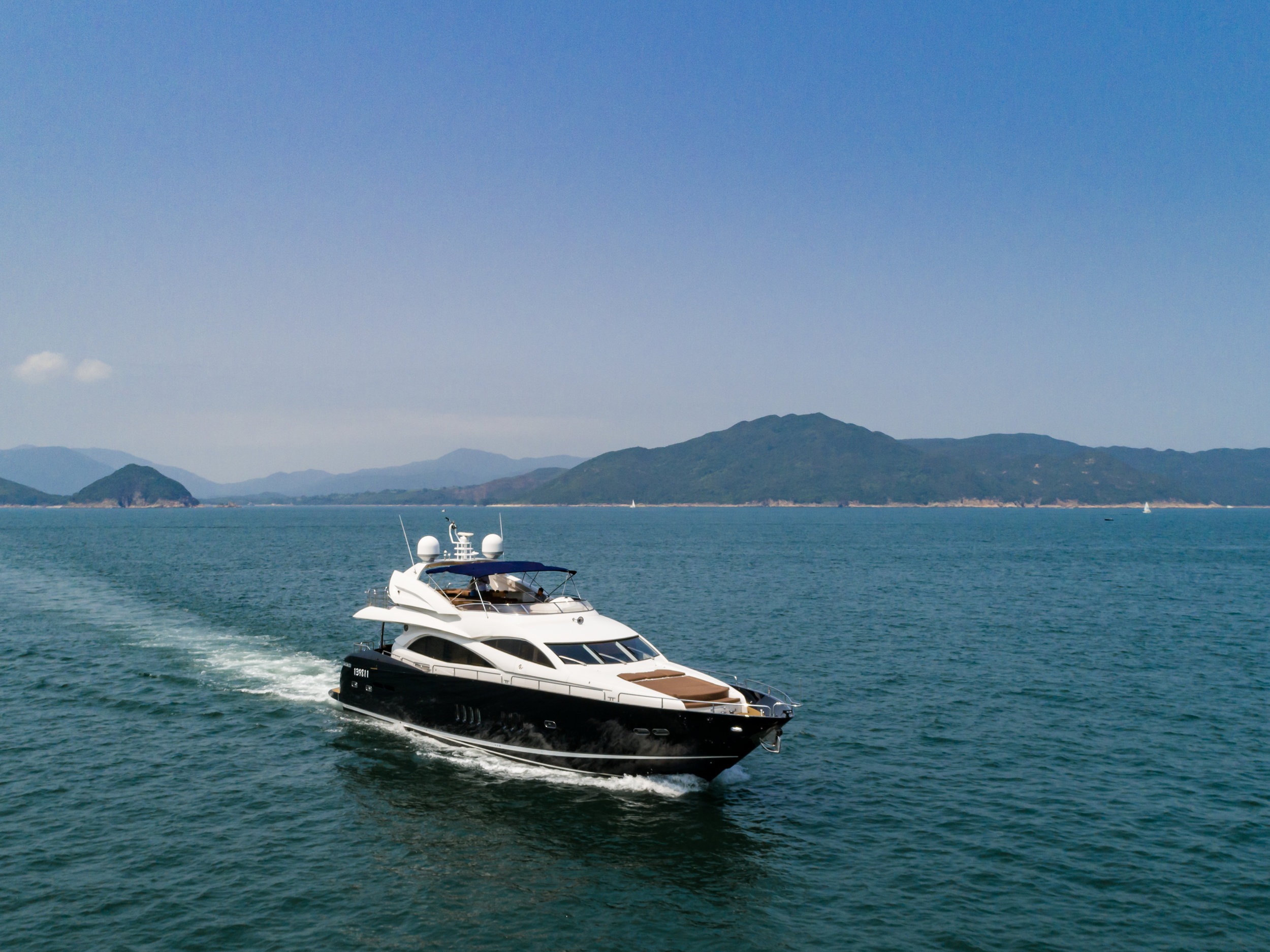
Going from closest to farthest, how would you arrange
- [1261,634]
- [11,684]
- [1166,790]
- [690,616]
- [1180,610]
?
[1166,790] → [11,684] → [1261,634] → [690,616] → [1180,610]

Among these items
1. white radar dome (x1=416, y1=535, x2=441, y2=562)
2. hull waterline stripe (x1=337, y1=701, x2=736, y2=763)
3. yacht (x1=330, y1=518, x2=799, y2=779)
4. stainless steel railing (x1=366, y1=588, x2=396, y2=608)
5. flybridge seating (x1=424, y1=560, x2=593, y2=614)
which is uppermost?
white radar dome (x1=416, y1=535, x2=441, y2=562)

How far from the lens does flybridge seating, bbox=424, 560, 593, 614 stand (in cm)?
2391

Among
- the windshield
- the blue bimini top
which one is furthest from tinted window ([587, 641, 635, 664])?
the blue bimini top

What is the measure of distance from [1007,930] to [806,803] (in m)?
5.93

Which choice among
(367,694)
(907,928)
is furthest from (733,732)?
(367,694)

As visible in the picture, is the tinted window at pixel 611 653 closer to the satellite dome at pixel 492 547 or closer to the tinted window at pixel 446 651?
the tinted window at pixel 446 651

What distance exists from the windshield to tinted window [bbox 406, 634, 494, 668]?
7.62 ft

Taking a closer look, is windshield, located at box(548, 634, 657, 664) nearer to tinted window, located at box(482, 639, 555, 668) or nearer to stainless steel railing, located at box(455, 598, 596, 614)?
tinted window, located at box(482, 639, 555, 668)

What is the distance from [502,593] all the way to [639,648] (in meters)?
4.95

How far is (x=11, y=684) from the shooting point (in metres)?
28.8

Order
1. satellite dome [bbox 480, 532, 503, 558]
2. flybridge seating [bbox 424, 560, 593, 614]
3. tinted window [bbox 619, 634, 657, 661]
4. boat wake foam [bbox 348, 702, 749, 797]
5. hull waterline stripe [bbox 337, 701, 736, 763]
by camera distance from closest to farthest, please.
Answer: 1. hull waterline stripe [bbox 337, 701, 736, 763]
2. boat wake foam [bbox 348, 702, 749, 797]
3. tinted window [bbox 619, 634, 657, 661]
4. flybridge seating [bbox 424, 560, 593, 614]
5. satellite dome [bbox 480, 532, 503, 558]

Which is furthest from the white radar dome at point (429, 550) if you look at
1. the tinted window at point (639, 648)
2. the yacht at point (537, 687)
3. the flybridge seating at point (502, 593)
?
the tinted window at point (639, 648)

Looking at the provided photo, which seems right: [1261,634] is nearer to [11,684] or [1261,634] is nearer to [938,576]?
[938,576]

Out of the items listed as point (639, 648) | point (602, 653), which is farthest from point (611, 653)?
point (639, 648)
